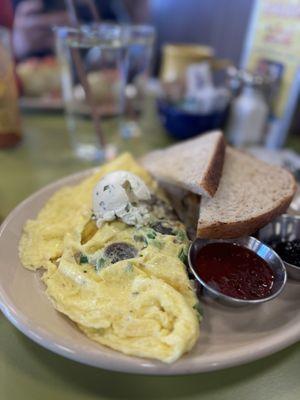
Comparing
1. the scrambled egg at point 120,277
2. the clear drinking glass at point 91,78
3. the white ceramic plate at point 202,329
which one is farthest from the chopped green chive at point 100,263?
the clear drinking glass at point 91,78

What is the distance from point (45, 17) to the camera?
4168 mm

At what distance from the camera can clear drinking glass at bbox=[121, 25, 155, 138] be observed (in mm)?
2807

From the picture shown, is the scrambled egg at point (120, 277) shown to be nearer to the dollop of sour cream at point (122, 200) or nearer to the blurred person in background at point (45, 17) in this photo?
the dollop of sour cream at point (122, 200)

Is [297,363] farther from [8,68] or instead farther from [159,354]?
[8,68]

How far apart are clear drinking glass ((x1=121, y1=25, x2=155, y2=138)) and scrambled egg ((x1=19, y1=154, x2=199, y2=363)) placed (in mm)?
1545

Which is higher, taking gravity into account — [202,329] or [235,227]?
[235,227]

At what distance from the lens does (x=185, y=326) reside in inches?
43.4

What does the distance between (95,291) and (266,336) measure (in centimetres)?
60


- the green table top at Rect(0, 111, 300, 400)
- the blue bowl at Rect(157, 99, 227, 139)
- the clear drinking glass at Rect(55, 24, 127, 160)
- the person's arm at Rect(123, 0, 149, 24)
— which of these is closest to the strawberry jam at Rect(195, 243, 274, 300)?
the green table top at Rect(0, 111, 300, 400)

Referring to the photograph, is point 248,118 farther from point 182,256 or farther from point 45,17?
A: point 45,17

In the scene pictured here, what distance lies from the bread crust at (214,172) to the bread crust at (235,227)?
0.69 ft

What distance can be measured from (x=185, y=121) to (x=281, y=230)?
4.27ft

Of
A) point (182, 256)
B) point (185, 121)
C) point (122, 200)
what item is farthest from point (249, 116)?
point (182, 256)

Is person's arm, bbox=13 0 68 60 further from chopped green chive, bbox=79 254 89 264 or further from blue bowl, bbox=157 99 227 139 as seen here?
chopped green chive, bbox=79 254 89 264
